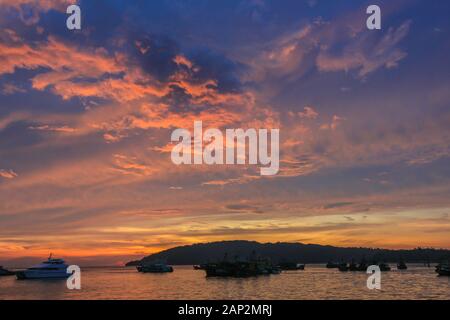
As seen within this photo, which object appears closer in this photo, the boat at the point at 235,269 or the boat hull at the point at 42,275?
the boat hull at the point at 42,275

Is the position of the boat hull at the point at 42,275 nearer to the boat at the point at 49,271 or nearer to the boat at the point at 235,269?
the boat at the point at 49,271

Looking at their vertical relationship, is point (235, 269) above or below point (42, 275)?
above

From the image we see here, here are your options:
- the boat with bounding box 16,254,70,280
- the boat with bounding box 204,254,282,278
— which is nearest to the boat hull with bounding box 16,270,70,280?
the boat with bounding box 16,254,70,280

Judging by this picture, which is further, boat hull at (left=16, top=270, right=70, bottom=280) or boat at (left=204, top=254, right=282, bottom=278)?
boat at (left=204, top=254, right=282, bottom=278)

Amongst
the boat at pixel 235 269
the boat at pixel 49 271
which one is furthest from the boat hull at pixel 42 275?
the boat at pixel 235 269

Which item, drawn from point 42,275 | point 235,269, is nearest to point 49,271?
point 42,275

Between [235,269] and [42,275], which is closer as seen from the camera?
[235,269]

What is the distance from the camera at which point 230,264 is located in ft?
579

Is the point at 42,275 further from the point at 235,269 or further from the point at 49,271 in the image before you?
the point at 235,269

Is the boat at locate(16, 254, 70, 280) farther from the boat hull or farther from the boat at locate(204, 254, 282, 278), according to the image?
the boat at locate(204, 254, 282, 278)
